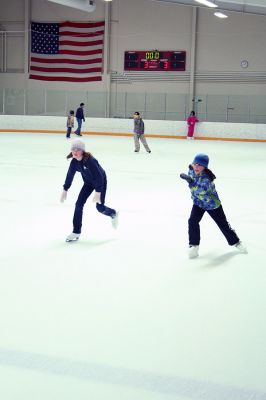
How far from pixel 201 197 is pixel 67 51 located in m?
24.4

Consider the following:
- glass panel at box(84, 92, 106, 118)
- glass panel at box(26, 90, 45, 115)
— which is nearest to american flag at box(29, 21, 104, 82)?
glass panel at box(84, 92, 106, 118)

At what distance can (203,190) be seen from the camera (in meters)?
5.34

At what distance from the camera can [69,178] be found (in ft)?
19.9

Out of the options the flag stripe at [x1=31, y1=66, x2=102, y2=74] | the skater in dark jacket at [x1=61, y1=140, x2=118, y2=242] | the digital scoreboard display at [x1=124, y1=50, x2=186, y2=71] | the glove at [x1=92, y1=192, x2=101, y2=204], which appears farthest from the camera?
the flag stripe at [x1=31, y1=66, x2=102, y2=74]

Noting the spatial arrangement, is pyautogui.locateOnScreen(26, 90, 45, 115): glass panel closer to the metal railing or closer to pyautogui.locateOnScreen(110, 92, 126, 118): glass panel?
the metal railing

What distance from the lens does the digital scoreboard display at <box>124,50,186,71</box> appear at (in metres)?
26.9

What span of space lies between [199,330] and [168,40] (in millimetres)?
25103

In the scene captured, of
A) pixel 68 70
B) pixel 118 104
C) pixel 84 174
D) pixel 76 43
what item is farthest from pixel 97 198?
pixel 68 70

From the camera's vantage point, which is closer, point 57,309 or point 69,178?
point 57,309

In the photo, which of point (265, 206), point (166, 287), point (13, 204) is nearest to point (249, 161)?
point (265, 206)

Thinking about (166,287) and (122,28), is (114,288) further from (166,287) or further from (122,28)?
(122,28)

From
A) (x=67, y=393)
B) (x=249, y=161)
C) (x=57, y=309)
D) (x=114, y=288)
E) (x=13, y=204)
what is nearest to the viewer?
(x=67, y=393)

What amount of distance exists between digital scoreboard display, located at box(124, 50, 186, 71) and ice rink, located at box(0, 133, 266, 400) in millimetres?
19344

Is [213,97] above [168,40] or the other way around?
the other way around
